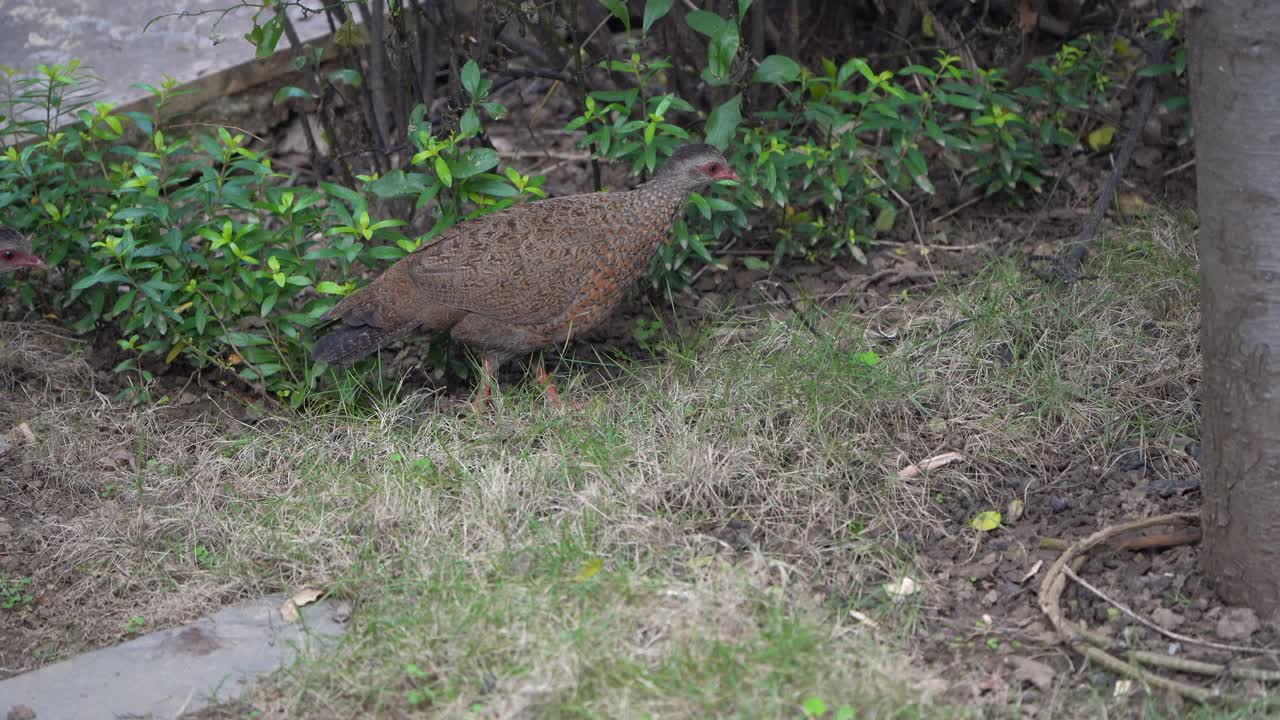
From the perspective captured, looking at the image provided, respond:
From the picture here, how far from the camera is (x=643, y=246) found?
A: 187 inches

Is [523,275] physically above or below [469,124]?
below

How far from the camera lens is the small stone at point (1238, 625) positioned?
3.23 m

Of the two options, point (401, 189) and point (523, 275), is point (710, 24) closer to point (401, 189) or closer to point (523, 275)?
point (523, 275)

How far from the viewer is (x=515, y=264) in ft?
15.0

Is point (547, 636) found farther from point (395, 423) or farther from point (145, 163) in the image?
point (145, 163)

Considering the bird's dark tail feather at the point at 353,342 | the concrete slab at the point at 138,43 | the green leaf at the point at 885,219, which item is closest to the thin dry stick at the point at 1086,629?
the green leaf at the point at 885,219

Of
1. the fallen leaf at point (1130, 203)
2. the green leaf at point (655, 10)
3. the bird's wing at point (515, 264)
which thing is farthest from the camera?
the fallen leaf at point (1130, 203)

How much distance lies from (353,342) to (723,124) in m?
1.75

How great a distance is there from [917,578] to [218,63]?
4.84m

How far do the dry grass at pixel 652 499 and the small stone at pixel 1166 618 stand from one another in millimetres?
670

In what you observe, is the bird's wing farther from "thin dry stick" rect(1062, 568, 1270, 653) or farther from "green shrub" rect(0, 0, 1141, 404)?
"thin dry stick" rect(1062, 568, 1270, 653)

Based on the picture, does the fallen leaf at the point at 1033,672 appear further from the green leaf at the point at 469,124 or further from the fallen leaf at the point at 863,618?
the green leaf at the point at 469,124

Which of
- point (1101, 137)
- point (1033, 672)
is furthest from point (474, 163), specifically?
point (1101, 137)

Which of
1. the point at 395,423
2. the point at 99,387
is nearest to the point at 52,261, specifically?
the point at 99,387
